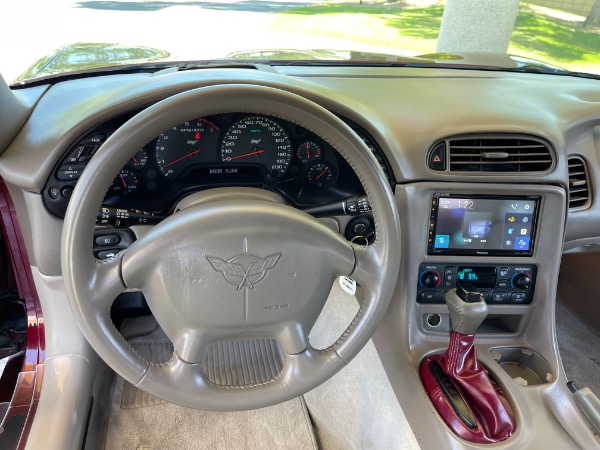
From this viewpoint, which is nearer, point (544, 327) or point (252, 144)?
point (252, 144)

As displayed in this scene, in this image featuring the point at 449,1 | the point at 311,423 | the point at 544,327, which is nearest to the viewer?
the point at 544,327

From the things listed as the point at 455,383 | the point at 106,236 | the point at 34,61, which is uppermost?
the point at 34,61

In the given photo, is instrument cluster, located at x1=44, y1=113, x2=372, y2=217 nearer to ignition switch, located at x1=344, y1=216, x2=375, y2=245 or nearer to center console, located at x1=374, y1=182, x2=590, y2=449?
ignition switch, located at x1=344, y1=216, x2=375, y2=245

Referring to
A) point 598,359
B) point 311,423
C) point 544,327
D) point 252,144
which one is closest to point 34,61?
point 252,144

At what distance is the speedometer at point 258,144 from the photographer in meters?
1.28

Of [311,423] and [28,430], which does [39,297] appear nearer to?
[28,430]

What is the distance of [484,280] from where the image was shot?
4.75 ft

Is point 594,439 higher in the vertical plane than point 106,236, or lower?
lower

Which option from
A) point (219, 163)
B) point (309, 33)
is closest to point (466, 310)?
point (219, 163)

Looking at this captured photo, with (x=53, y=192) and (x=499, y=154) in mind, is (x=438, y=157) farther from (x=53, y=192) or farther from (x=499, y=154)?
(x=53, y=192)

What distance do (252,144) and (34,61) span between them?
35.4 inches

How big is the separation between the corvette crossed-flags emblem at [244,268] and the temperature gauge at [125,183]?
16.3 inches

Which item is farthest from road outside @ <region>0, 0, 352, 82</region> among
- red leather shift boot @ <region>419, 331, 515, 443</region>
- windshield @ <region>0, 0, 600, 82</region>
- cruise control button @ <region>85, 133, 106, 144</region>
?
red leather shift boot @ <region>419, 331, 515, 443</region>

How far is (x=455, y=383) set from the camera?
1305 millimetres
